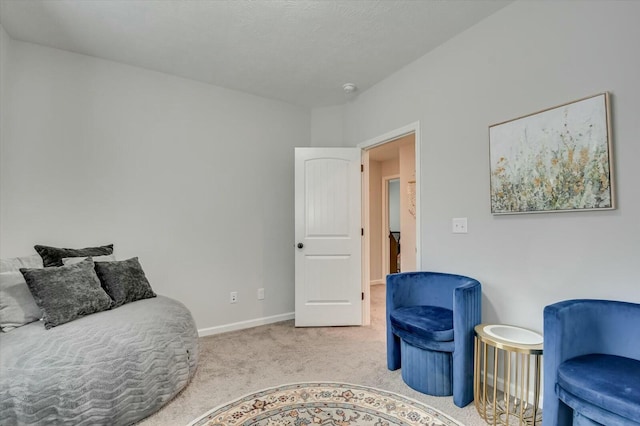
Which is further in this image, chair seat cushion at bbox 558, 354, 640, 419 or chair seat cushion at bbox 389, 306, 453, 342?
chair seat cushion at bbox 389, 306, 453, 342

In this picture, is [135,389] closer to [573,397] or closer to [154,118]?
[573,397]

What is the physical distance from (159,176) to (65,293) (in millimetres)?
1428

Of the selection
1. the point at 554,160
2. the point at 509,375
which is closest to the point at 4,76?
the point at 554,160

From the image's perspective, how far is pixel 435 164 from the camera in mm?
2701

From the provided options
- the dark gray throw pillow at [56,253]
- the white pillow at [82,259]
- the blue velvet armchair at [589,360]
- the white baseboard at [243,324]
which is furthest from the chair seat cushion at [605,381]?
the dark gray throw pillow at [56,253]

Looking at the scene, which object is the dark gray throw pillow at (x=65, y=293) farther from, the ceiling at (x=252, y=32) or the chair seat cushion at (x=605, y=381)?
the chair seat cushion at (x=605, y=381)

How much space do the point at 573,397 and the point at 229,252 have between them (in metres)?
2.97

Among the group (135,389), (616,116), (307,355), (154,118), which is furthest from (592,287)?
(154,118)

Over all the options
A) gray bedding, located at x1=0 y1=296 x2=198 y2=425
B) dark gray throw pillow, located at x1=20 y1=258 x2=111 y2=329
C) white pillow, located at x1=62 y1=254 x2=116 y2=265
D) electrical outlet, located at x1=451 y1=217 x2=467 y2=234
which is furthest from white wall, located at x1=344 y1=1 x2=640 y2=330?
white pillow, located at x1=62 y1=254 x2=116 y2=265

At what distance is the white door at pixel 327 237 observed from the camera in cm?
356

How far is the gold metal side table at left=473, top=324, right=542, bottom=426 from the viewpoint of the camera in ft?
5.56

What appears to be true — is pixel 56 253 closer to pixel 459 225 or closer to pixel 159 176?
pixel 159 176

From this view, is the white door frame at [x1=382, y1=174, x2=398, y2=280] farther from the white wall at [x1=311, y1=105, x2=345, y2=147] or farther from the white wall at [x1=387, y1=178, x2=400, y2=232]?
the white wall at [x1=311, y1=105, x2=345, y2=147]

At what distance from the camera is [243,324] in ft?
11.5
